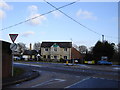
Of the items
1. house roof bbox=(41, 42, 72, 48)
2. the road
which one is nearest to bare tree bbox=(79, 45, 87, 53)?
house roof bbox=(41, 42, 72, 48)

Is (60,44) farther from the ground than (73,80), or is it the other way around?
(60,44)

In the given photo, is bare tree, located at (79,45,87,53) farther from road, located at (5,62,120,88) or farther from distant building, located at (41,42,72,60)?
road, located at (5,62,120,88)

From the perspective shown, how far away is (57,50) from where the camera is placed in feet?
207

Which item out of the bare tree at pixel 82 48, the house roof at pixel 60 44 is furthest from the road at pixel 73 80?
the bare tree at pixel 82 48

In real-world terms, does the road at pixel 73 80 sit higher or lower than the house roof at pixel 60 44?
lower

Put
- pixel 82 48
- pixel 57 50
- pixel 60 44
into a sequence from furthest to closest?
pixel 82 48 → pixel 60 44 → pixel 57 50

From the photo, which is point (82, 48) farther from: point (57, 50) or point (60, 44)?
point (57, 50)

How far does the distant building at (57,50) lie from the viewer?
62.7 m

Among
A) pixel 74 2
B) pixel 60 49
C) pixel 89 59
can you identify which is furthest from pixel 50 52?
pixel 74 2

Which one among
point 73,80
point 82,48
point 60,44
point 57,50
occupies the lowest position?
point 73,80

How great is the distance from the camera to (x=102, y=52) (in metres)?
43.9

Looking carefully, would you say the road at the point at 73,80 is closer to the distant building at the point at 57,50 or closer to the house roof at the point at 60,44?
the distant building at the point at 57,50

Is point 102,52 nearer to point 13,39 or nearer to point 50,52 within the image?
point 50,52

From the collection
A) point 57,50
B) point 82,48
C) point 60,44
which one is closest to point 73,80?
point 57,50
